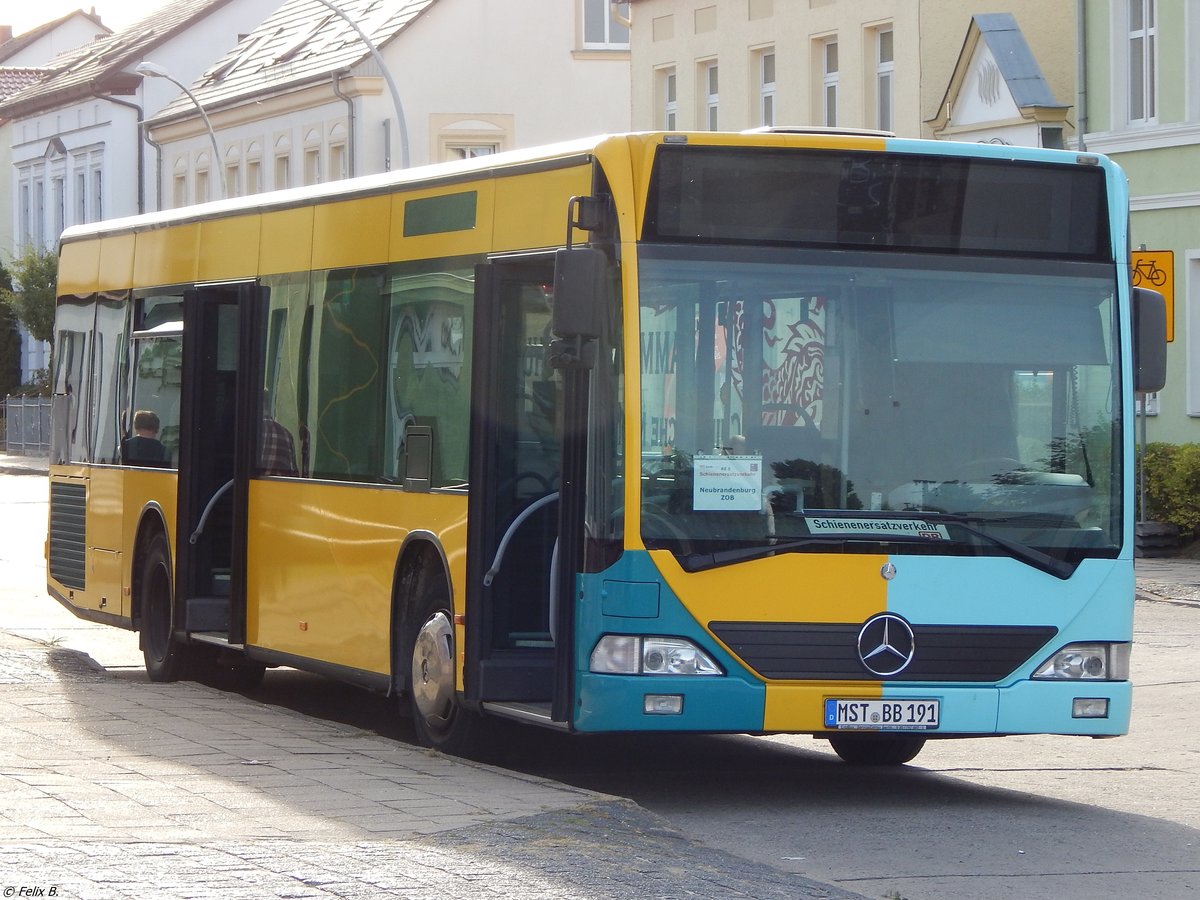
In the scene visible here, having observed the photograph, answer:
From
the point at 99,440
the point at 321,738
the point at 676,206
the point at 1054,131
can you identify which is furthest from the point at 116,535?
the point at 1054,131

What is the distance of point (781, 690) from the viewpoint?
9.80 metres

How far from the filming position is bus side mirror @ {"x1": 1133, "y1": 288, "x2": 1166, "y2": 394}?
10430 millimetres

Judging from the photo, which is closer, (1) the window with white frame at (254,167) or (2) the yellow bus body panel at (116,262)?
(2) the yellow bus body panel at (116,262)

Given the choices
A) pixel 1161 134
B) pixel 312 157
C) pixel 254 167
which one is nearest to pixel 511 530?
pixel 1161 134

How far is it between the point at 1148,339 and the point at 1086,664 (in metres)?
1.44

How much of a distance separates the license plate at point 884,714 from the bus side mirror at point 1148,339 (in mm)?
1701

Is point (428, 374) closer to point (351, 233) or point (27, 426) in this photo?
point (351, 233)

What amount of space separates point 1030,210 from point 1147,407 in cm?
2094

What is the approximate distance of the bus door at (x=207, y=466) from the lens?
14.6 meters

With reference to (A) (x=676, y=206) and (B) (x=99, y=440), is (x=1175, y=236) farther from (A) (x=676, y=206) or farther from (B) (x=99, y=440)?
(A) (x=676, y=206)

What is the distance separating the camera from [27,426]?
2579 inches

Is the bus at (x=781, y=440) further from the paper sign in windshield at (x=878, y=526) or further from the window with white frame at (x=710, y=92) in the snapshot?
the window with white frame at (x=710, y=92)

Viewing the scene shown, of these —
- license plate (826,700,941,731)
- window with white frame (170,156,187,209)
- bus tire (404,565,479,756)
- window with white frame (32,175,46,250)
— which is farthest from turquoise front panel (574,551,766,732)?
window with white frame (32,175,46,250)

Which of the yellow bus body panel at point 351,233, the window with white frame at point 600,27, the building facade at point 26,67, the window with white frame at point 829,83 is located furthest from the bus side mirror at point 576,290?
the building facade at point 26,67
